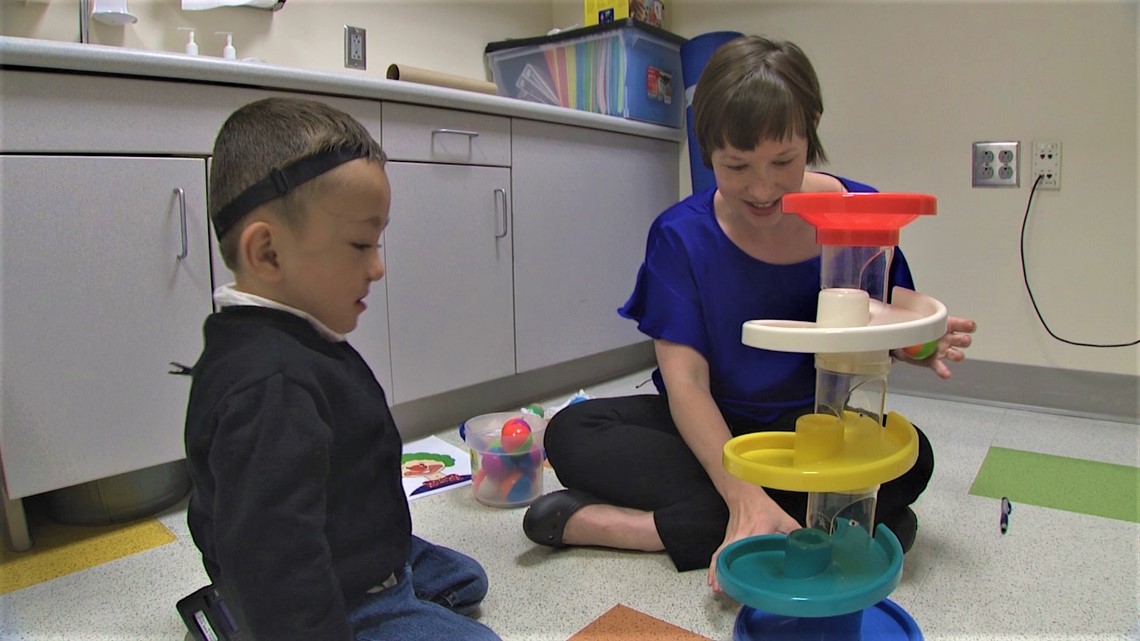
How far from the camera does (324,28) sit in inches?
81.6

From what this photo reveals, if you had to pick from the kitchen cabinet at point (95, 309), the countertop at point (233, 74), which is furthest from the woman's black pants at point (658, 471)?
the countertop at point (233, 74)

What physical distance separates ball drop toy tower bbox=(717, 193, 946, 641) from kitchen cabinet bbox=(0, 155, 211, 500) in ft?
3.27

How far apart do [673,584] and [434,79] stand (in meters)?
1.26

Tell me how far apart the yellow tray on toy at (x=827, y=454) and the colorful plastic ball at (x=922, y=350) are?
0.14 meters

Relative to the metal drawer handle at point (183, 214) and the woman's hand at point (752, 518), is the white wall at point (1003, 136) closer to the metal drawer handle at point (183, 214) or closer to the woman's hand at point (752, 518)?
the woman's hand at point (752, 518)

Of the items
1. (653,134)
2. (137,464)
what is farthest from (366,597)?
(653,134)

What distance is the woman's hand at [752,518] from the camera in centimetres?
99

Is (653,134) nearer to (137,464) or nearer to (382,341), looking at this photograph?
(382,341)

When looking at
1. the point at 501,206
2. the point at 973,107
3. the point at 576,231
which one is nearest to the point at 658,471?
the point at 501,206

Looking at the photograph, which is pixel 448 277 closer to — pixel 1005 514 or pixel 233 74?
pixel 233 74

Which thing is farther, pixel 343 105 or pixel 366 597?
pixel 343 105

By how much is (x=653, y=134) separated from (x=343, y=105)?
1130mm

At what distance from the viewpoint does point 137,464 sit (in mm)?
1334

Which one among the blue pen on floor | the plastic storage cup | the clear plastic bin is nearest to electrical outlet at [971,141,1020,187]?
the clear plastic bin
